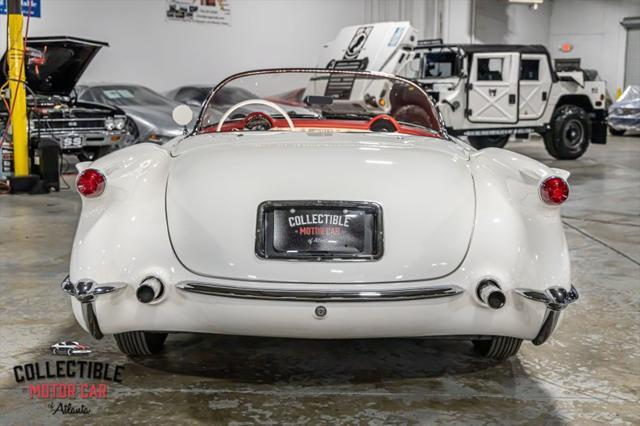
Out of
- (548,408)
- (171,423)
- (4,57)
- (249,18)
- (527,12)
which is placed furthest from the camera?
(527,12)

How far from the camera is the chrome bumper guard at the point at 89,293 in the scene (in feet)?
8.42

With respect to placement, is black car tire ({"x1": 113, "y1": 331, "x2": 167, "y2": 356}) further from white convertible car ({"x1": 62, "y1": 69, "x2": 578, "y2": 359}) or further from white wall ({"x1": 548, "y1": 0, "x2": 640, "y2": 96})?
white wall ({"x1": 548, "y1": 0, "x2": 640, "y2": 96})

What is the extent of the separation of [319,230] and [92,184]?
2.68 feet

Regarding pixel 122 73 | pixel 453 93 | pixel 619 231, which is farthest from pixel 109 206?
pixel 122 73

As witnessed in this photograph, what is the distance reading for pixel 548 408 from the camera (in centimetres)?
266

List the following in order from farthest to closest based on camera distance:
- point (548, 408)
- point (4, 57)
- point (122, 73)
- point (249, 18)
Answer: point (249, 18) < point (122, 73) < point (4, 57) < point (548, 408)

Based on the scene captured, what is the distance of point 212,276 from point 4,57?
6751mm

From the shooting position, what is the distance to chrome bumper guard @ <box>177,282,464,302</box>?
2473 millimetres

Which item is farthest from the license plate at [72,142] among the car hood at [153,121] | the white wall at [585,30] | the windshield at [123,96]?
the white wall at [585,30]

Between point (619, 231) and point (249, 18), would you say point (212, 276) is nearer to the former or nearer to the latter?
point (619, 231)

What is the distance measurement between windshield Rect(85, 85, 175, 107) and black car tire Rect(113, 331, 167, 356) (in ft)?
30.5

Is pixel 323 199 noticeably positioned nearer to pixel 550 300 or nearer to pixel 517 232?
pixel 517 232

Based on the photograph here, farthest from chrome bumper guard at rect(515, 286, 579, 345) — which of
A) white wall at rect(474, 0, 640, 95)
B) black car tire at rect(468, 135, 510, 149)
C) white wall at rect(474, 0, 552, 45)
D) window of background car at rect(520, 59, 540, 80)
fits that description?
white wall at rect(474, 0, 640, 95)

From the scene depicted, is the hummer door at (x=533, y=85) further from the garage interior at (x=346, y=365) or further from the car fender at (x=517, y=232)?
the car fender at (x=517, y=232)
